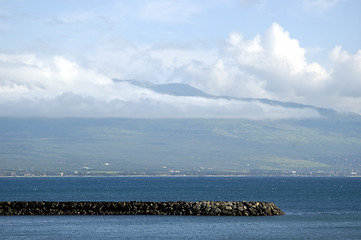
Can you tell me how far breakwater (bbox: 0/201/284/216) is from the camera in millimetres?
80625

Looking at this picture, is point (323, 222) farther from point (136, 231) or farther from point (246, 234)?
point (136, 231)

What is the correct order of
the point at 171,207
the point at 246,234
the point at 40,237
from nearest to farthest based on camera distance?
1. the point at 40,237
2. the point at 246,234
3. the point at 171,207

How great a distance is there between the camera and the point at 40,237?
60.4 m

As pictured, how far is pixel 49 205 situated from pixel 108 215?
289 inches

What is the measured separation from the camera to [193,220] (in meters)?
76.5

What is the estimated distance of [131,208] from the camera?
82000mm

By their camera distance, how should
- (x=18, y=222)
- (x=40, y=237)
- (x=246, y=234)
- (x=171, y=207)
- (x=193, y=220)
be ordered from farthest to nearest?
1. (x=171, y=207)
2. (x=193, y=220)
3. (x=18, y=222)
4. (x=246, y=234)
5. (x=40, y=237)

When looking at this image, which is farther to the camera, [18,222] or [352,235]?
[18,222]

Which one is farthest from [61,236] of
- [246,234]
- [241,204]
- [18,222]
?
[241,204]

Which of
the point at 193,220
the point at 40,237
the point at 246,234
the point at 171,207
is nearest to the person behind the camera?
the point at 40,237

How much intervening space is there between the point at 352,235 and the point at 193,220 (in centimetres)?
1918

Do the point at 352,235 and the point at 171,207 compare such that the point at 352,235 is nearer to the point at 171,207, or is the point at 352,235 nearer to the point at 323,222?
the point at 323,222

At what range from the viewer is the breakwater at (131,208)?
80625 mm

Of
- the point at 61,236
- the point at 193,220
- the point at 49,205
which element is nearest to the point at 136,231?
the point at 61,236
